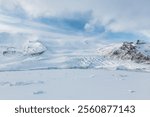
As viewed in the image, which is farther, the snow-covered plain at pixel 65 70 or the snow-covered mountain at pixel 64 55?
the snow-covered mountain at pixel 64 55

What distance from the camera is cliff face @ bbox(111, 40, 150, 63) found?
23.6 m

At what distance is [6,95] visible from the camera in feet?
34.6

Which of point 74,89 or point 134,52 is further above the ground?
point 134,52

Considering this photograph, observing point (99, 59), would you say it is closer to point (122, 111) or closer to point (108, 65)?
point (108, 65)

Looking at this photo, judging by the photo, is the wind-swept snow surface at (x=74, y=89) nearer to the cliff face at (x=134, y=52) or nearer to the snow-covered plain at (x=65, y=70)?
the snow-covered plain at (x=65, y=70)

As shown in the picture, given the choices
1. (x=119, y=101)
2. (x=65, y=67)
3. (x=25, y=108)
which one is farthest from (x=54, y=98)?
(x=65, y=67)

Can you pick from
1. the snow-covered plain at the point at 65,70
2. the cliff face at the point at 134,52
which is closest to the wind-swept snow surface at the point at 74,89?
the snow-covered plain at the point at 65,70

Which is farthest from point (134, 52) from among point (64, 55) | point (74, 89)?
point (74, 89)

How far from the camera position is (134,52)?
964 inches

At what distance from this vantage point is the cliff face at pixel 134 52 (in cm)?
2356

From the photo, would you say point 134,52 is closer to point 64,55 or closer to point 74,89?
point 64,55

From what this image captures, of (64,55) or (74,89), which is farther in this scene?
(64,55)

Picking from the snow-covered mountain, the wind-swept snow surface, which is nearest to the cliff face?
the snow-covered mountain

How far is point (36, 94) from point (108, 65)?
37.3ft
